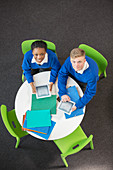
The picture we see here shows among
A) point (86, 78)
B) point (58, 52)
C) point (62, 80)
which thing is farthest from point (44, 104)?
point (58, 52)

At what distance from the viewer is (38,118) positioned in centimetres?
230

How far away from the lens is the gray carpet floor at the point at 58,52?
9.37 feet

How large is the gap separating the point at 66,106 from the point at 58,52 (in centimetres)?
149

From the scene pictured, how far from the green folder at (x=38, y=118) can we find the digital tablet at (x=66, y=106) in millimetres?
182

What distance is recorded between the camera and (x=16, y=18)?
379 cm

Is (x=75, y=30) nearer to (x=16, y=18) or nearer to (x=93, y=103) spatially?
(x=16, y=18)

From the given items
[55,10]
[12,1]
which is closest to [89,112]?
[55,10]

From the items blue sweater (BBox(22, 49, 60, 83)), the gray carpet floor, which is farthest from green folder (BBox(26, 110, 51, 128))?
the gray carpet floor

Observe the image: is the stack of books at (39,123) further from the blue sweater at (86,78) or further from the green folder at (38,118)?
the blue sweater at (86,78)

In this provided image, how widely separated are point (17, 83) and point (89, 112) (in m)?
1.42

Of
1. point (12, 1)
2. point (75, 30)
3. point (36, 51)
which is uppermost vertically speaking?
point (12, 1)

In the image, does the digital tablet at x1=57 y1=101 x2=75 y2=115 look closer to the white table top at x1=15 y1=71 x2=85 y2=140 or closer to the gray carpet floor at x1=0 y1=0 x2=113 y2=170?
the white table top at x1=15 y1=71 x2=85 y2=140

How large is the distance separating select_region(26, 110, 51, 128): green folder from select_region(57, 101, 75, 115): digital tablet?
7.1 inches

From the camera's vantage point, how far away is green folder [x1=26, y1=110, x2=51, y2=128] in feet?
7.45
